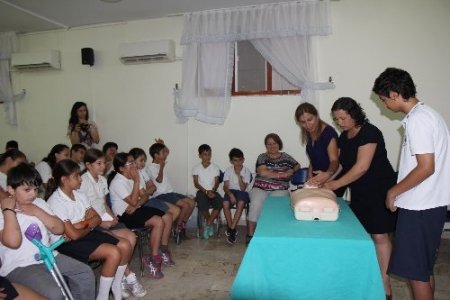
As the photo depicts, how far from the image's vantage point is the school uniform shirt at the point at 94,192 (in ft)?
8.74

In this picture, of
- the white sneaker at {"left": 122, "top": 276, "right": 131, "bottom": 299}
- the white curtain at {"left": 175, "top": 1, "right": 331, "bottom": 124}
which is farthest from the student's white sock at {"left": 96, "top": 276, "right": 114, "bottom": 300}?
the white curtain at {"left": 175, "top": 1, "right": 331, "bottom": 124}

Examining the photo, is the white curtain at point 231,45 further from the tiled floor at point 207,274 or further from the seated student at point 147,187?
the tiled floor at point 207,274

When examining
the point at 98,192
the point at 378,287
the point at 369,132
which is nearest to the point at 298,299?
the point at 378,287

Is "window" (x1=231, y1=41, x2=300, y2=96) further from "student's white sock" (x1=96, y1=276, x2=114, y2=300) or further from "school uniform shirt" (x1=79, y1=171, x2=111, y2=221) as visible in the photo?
"student's white sock" (x1=96, y1=276, x2=114, y2=300)

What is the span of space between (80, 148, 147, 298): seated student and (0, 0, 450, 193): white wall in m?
1.86

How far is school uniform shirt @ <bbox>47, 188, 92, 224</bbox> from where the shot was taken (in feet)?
7.10

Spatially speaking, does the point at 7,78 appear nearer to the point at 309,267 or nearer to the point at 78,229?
the point at 78,229

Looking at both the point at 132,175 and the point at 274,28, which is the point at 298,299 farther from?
the point at 274,28

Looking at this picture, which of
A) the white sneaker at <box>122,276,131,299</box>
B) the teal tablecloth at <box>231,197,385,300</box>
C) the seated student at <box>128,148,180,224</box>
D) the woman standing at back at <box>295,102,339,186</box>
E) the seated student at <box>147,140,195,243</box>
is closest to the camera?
the teal tablecloth at <box>231,197,385,300</box>

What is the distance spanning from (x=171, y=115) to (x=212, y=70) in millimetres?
843

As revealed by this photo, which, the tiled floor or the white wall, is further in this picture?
the white wall

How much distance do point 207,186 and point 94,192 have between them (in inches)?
66.8

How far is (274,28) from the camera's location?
4082 mm

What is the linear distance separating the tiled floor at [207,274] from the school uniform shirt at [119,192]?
0.56 meters
